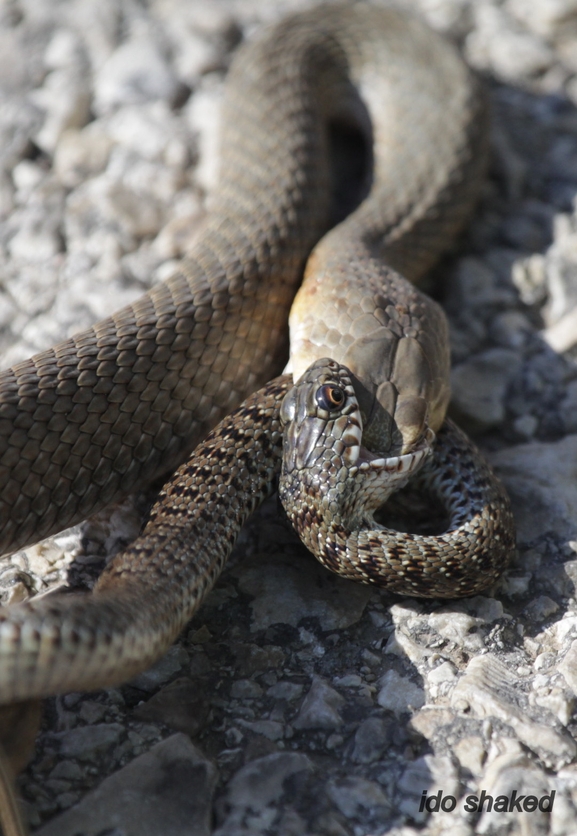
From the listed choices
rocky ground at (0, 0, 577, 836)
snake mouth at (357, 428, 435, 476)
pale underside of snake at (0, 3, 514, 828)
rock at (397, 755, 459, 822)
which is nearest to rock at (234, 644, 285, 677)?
rocky ground at (0, 0, 577, 836)

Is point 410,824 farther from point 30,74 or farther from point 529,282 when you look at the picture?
point 30,74

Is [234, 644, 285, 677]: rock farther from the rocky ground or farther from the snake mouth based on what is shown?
the snake mouth

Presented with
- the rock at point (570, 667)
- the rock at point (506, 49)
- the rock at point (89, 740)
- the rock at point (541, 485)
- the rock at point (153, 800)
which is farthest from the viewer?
the rock at point (506, 49)

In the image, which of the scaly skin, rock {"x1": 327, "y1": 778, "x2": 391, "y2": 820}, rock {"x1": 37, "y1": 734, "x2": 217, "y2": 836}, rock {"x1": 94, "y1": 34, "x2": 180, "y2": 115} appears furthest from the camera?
rock {"x1": 94, "y1": 34, "x2": 180, "y2": 115}

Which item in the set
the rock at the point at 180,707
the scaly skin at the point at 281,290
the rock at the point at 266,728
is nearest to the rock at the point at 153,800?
the rock at the point at 180,707

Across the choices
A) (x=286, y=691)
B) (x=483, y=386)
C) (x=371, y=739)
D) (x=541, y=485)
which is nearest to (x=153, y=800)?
(x=286, y=691)

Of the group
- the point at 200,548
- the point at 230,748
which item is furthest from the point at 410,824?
the point at 200,548

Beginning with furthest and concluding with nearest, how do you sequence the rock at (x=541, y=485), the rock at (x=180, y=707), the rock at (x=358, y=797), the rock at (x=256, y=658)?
the rock at (x=541, y=485)
the rock at (x=256, y=658)
the rock at (x=180, y=707)
the rock at (x=358, y=797)

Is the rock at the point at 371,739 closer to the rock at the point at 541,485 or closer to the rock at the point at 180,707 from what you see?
the rock at the point at 180,707
